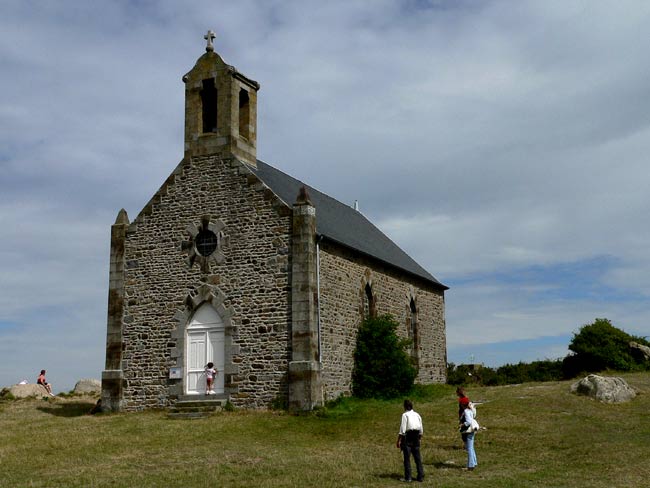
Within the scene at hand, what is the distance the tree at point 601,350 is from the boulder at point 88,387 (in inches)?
801

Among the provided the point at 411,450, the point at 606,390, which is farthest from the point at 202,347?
the point at 606,390

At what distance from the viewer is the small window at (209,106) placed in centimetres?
2559

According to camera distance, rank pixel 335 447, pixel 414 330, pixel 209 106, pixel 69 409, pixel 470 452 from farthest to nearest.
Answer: pixel 414 330 < pixel 69 409 < pixel 209 106 < pixel 335 447 < pixel 470 452

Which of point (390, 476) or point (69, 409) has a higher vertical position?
point (69, 409)

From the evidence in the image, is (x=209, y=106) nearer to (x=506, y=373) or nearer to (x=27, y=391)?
(x=27, y=391)

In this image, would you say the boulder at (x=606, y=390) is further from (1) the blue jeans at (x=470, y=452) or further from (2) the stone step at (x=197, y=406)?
(2) the stone step at (x=197, y=406)

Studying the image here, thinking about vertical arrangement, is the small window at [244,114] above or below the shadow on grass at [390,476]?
above

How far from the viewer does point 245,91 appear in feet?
85.0

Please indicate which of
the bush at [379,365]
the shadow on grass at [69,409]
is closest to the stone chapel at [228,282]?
the bush at [379,365]

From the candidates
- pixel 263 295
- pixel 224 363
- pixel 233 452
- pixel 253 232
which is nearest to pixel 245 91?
pixel 253 232

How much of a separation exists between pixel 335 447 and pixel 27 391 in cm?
1804

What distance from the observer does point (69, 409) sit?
2631cm

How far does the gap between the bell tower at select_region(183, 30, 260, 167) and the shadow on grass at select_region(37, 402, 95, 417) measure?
899 cm

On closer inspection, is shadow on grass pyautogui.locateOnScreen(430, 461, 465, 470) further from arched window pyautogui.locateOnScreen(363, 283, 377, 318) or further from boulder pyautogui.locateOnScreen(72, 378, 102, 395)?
boulder pyautogui.locateOnScreen(72, 378, 102, 395)
